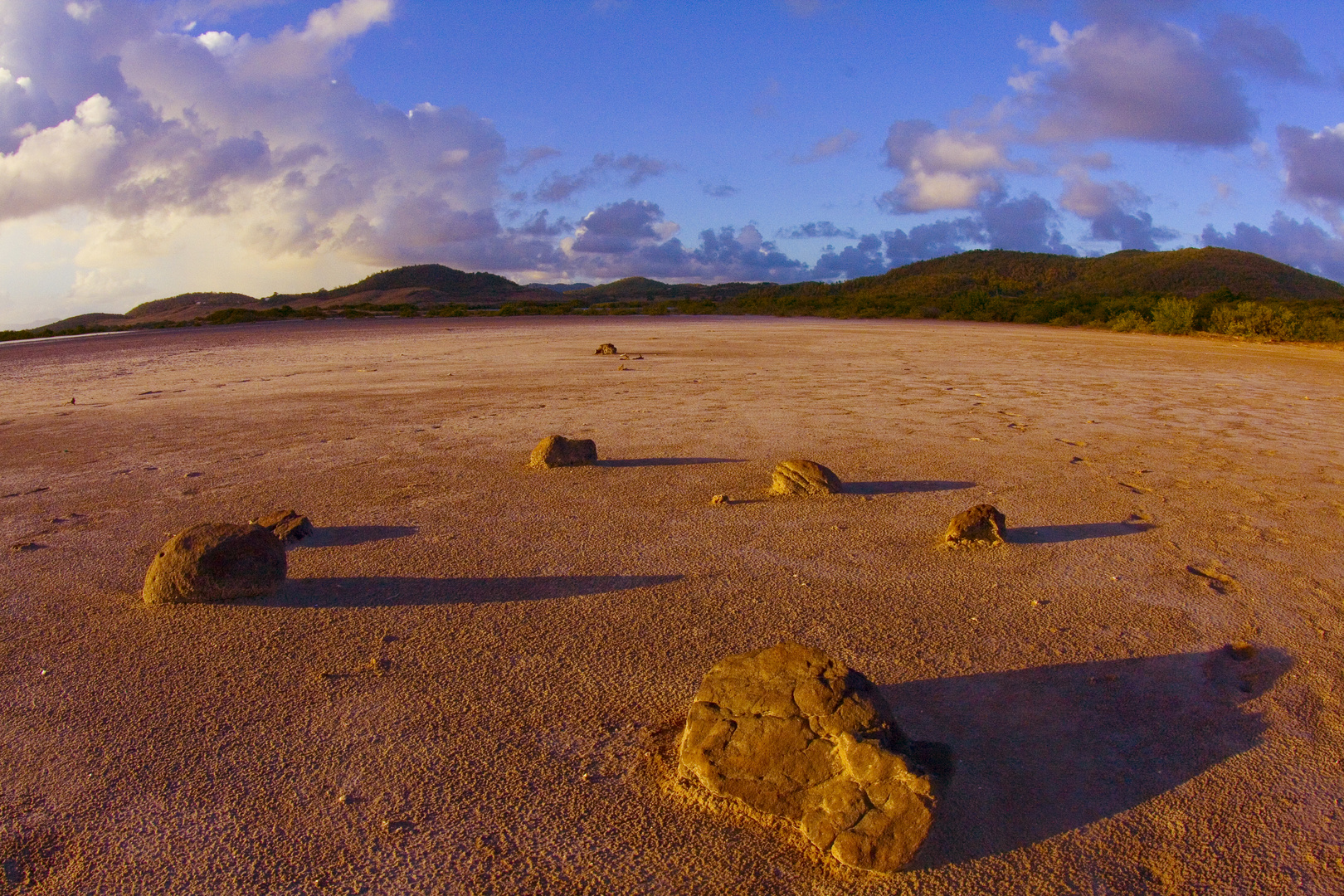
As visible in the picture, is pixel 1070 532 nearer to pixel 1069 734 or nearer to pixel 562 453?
pixel 1069 734

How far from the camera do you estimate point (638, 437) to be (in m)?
6.90

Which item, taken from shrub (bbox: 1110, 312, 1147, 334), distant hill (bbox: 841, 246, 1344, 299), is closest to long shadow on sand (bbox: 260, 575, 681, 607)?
shrub (bbox: 1110, 312, 1147, 334)

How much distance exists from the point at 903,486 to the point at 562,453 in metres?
2.09

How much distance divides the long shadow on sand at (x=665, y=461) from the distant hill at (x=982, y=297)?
21011 mm

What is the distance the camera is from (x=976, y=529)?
4.15m

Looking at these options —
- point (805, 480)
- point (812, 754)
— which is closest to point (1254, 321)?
point (805, 480)

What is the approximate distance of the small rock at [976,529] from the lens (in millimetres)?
4137

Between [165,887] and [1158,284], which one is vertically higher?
[1158,284]

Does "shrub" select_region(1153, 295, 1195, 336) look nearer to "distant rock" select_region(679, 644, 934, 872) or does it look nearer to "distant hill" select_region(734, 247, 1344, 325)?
"distant hill" select_region(734, 247, 1344, 325)

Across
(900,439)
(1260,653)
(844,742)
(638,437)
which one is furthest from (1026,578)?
(638,437)

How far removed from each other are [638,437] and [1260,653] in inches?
177

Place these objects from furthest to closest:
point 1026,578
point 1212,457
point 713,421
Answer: point 713,421 → point 1212,457 → point 1026,578

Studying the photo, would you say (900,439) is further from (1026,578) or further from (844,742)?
(844,742)

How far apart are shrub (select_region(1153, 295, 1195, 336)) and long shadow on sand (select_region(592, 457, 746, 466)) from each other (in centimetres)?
2186
